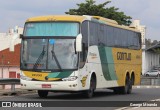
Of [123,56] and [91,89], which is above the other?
[123,56]

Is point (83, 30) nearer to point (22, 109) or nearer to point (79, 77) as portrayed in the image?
point (79, 77)

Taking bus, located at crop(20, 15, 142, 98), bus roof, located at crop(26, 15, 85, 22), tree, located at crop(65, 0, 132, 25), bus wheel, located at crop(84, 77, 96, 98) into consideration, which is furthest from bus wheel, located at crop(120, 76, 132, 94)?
tree, located at crop(65, 0, 132, 25)

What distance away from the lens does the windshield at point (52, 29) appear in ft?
70.2

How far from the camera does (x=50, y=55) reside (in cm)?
2125

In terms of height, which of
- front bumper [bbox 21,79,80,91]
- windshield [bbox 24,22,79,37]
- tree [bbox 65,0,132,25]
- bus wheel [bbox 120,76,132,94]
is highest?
tree [bbox 65,0,132,25]

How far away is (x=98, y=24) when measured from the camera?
78.6 feet

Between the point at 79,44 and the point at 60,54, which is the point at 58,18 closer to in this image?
the point at 60,54

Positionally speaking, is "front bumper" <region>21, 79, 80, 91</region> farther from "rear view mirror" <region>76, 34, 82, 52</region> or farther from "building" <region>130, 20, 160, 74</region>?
"building" <region>130, 20, 160, 74</region>

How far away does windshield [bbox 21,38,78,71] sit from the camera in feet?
69.3

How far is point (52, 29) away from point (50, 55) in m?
1.17

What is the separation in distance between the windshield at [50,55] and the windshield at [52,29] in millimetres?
317

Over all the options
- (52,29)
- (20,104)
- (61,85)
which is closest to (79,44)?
(52,29)

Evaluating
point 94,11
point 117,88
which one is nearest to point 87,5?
point 94,11

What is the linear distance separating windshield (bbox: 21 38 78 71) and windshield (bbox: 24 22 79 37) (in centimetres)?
32
